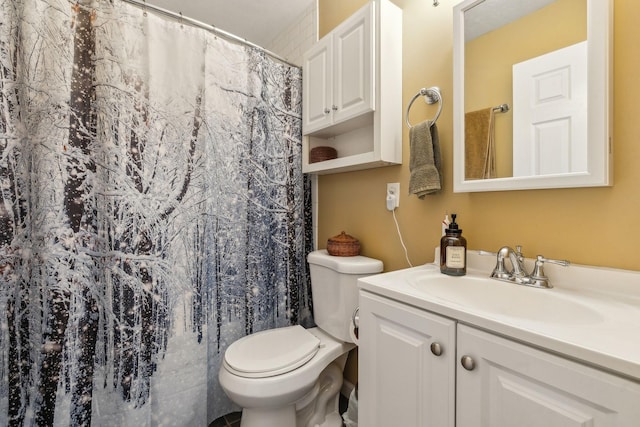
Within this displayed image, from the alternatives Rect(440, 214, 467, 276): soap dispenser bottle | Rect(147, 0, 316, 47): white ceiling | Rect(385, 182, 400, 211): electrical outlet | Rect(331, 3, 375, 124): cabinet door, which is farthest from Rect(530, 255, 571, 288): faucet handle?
Rect(147, 0, 316, 47): white ceiling

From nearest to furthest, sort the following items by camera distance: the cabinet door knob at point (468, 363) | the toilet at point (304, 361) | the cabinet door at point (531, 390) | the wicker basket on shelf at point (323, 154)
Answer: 1. the cabinet door at point (531, 390)
2. the cabinet door knob at point (468, 363)
3. the toilet at point (304, 361)
4. the wicker basket on shelf at point (323, 154)

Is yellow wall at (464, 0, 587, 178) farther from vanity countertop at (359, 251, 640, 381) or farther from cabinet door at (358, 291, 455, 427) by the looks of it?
cabinet door at (358, 291, 455, 427)

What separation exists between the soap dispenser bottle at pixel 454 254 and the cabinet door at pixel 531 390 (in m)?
0.36

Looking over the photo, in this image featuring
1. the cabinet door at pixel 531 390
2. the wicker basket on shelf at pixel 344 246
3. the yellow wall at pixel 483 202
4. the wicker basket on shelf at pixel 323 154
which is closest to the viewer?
the cabinet door at pixel 531 390

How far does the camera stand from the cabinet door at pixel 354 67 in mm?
1296

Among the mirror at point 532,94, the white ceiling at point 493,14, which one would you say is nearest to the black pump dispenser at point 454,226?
the mirror at point 532,94

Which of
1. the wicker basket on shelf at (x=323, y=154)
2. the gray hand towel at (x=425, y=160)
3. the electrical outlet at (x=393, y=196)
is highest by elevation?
the wicker basket on shelf at (x=323, y=154)

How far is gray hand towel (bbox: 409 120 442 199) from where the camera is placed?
44.5 inches

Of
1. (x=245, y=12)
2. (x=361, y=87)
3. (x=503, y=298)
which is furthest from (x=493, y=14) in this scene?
(x=245, y=12)

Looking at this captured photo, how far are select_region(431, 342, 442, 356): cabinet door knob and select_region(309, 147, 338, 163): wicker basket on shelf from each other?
3.82ft

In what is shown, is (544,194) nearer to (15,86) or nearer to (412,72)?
(412,72)

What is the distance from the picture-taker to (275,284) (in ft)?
5.26

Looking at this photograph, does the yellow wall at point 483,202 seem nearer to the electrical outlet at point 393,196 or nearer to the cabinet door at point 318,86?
the electrical outlet at point 393,196

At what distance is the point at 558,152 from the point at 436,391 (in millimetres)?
784
